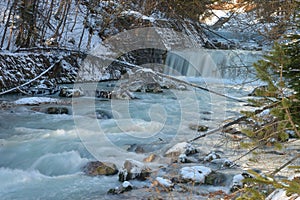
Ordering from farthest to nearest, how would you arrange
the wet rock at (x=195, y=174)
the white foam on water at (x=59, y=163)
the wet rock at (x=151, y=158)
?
1. the wet rock at (x=151, y=158)
2. the white foam on water at (x=59, y=163)
3. the wet rock at (x=195, y=174)

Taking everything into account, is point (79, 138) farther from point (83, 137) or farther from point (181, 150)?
point (181, 150)

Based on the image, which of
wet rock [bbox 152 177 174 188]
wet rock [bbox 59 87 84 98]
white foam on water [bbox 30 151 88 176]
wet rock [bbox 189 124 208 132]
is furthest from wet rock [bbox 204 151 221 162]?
wet rock [bbox 59 87 84 98]

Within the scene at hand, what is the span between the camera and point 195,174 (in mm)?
4836

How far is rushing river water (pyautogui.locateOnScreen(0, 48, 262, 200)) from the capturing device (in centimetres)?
483

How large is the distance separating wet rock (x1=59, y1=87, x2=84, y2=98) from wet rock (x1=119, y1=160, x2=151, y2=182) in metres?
6.69

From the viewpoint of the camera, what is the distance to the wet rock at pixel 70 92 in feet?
36.3

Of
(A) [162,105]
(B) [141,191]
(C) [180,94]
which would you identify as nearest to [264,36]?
(B) [141,191]

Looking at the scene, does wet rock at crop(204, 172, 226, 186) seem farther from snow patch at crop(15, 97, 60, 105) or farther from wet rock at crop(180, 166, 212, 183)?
snow patch at crop(15, 97, 60, 105)

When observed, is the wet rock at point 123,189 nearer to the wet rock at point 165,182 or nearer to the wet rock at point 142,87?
the wet rock at point 165,182

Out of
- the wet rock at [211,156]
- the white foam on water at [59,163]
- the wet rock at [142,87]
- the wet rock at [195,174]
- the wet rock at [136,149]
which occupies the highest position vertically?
the wet rock at [142,87]

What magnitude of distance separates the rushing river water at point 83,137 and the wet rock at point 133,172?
17 cm

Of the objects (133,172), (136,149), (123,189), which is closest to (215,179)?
(133,172)

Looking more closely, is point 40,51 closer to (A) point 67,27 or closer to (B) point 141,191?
(A) point 67,27

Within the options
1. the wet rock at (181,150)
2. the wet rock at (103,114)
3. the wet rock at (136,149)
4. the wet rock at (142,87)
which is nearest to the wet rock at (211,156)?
the wet rock at (181,150)
